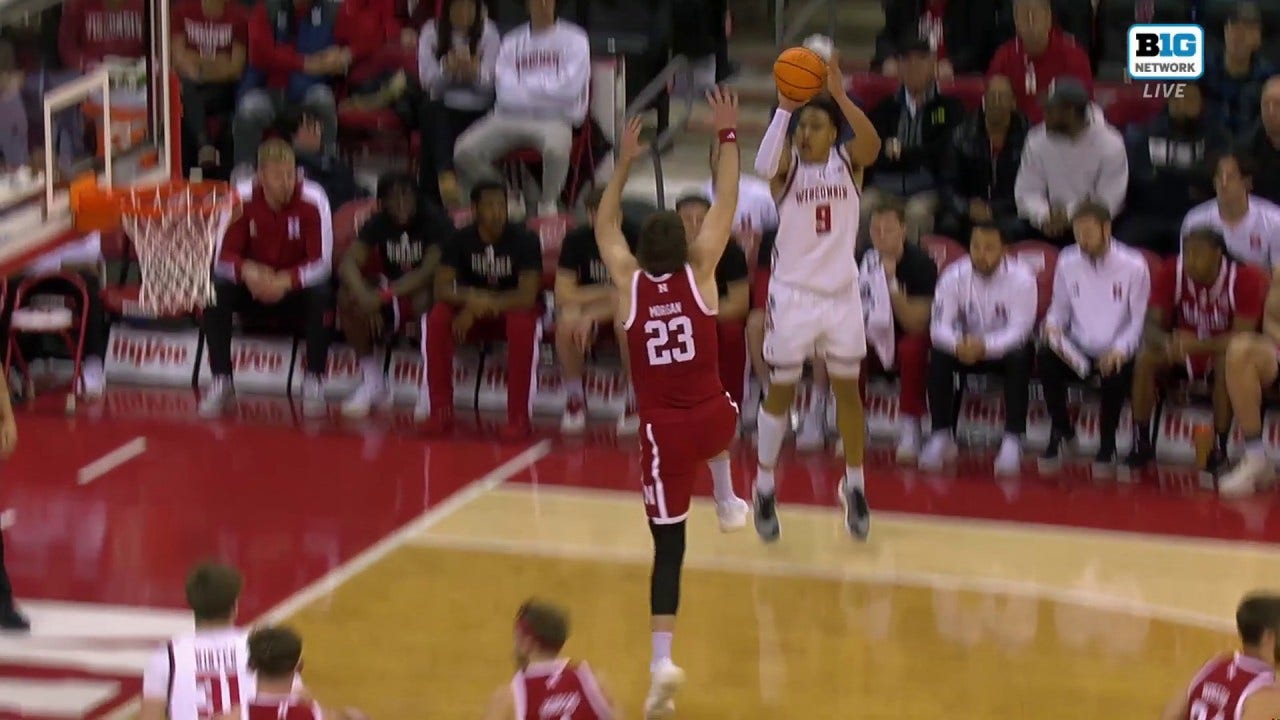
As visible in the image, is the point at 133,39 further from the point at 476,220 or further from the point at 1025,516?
the point at 1025,516

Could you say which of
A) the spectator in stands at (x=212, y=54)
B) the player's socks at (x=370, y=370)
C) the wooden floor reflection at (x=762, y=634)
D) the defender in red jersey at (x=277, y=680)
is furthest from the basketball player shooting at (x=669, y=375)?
the spectator in stands at (x=212, y=54)

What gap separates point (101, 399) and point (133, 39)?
96.1 inches

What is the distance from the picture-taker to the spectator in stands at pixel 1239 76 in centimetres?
1163

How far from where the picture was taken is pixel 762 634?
306 inches

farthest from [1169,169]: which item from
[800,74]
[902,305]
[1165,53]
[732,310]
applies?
[800,74]

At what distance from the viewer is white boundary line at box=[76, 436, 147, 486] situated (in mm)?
10166

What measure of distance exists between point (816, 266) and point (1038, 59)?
14.2ft

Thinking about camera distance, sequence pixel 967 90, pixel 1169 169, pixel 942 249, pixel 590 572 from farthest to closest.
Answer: pixel 967 90
pixel 1169 169
pixel 942 249
pixel 590 572

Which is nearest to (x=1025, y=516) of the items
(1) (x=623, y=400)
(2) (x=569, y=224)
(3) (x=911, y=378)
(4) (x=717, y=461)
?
(3) (x=911, y=378)

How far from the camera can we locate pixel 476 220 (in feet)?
36.6

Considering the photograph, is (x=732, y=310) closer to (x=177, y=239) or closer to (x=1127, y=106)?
(x=177, y=239)

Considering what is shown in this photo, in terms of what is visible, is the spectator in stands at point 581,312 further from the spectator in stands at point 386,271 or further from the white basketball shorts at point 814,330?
the white basketball shorts at point 814,330

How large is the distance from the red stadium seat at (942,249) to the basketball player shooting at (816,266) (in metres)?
2.40

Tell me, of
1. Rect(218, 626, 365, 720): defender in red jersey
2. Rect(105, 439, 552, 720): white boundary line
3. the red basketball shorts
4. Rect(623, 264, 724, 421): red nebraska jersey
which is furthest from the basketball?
Rect(218, 626, 365, 720): defender in red jersey
